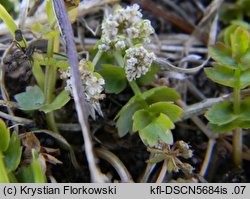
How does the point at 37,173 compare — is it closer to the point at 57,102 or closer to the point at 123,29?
the point at 57,102

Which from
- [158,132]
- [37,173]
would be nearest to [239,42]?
[158,132]

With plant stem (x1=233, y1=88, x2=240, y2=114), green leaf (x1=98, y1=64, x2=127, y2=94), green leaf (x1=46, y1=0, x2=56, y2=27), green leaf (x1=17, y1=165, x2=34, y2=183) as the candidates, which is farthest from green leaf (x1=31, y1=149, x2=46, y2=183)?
plant stem (x1=233, y1=88, x2=240, y2=114)

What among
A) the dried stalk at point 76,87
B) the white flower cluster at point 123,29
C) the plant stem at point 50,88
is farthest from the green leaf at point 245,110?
the plant stem at point 50,88

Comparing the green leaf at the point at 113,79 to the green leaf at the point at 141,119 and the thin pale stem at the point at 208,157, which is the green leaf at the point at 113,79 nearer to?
the green leaf at the point at 141,119

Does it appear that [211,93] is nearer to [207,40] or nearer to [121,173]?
[207,40]

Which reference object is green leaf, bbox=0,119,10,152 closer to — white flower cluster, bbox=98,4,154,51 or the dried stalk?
the dried stalk

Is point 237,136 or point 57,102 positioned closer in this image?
point 57,102

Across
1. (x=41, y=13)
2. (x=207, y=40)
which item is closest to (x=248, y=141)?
(x=207, y=40)
